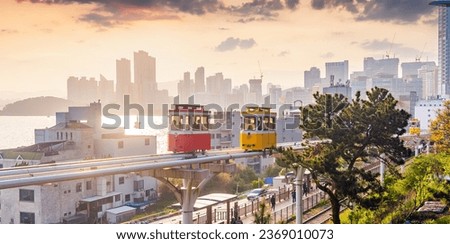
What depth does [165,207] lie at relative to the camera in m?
15.7

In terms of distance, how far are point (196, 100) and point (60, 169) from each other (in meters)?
2.72

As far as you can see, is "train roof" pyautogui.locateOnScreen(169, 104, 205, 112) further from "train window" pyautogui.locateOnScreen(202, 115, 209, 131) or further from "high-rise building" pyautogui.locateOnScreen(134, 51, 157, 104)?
"high-rise building" pyautogui.locateOnScreen(134, 51, 157, 104)

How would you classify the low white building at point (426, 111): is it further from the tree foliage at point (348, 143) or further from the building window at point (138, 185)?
the building window at point (138, 185)

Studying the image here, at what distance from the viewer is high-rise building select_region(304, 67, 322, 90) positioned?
7324mm

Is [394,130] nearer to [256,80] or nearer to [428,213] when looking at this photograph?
[428,213]

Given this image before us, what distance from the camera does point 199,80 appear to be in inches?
275

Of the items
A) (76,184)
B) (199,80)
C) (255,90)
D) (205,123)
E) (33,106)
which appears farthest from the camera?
(76,184)

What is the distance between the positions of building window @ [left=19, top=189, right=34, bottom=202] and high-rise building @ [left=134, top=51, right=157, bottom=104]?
680 cm

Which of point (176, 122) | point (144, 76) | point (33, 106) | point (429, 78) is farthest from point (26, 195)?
point (429, 78)

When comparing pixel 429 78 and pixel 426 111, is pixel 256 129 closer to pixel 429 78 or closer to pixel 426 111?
pixel 429 78

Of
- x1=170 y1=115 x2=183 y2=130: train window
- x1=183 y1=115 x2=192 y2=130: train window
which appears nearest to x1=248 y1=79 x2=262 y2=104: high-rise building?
x1=183 y1=115 x2=192 y2=130: train window

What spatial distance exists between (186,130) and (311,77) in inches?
84.6
